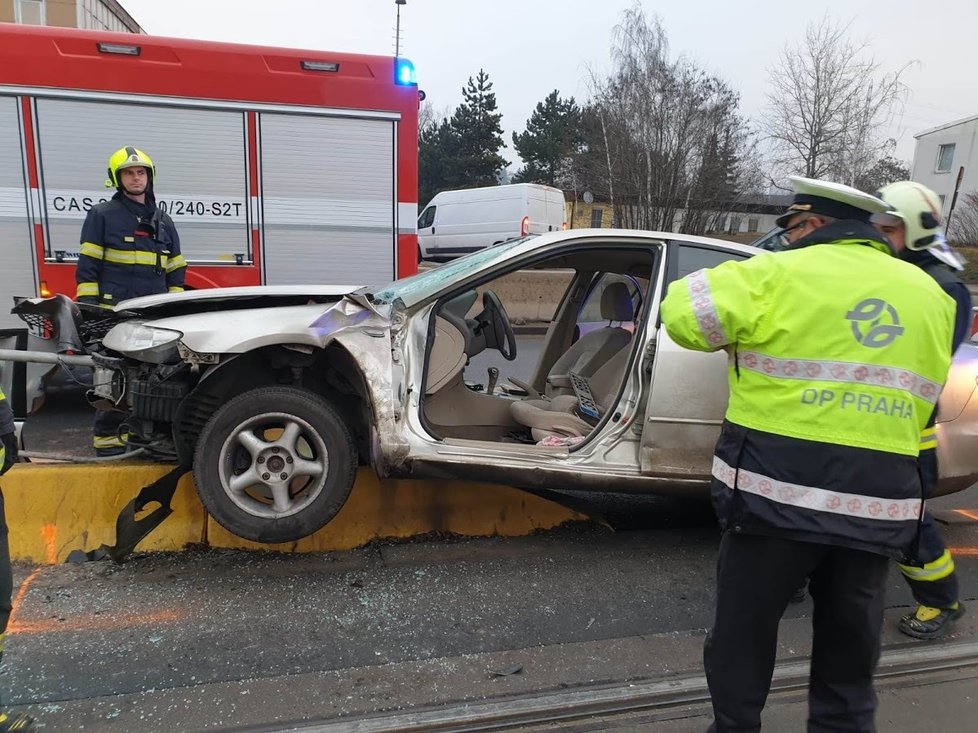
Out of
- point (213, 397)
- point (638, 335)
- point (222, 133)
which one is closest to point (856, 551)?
point (638, 335)

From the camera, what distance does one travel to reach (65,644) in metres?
2.69

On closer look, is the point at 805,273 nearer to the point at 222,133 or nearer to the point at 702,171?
the point at 222,133

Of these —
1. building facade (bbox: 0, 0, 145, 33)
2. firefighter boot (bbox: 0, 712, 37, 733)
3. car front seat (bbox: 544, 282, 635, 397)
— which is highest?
building facade (bbox: 0, 0, 145, 33)

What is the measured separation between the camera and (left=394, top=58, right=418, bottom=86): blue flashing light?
21.1 feet

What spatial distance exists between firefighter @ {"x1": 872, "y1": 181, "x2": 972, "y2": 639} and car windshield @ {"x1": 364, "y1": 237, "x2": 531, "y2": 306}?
1661mm

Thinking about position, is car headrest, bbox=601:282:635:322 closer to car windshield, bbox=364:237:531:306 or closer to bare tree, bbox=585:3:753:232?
car windshield, bbox=364:237:531:306

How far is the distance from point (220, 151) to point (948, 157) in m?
53.9

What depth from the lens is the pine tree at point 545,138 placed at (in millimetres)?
47125

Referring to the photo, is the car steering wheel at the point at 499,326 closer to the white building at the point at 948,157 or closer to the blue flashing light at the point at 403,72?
the blue flashing light at the point at 403,72

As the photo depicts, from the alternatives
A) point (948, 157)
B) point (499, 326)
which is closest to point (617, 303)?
point (499, 326)

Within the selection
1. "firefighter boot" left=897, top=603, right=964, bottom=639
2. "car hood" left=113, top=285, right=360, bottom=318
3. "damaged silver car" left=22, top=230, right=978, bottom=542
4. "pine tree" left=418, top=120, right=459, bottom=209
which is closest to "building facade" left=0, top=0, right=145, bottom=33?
"pine tree" left=418, top=120, right=459, bottom=209

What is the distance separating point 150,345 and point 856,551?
9.50ft

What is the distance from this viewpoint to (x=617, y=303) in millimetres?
4324

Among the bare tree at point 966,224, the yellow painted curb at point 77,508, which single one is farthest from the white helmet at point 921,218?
the bare tree at point 966,224
